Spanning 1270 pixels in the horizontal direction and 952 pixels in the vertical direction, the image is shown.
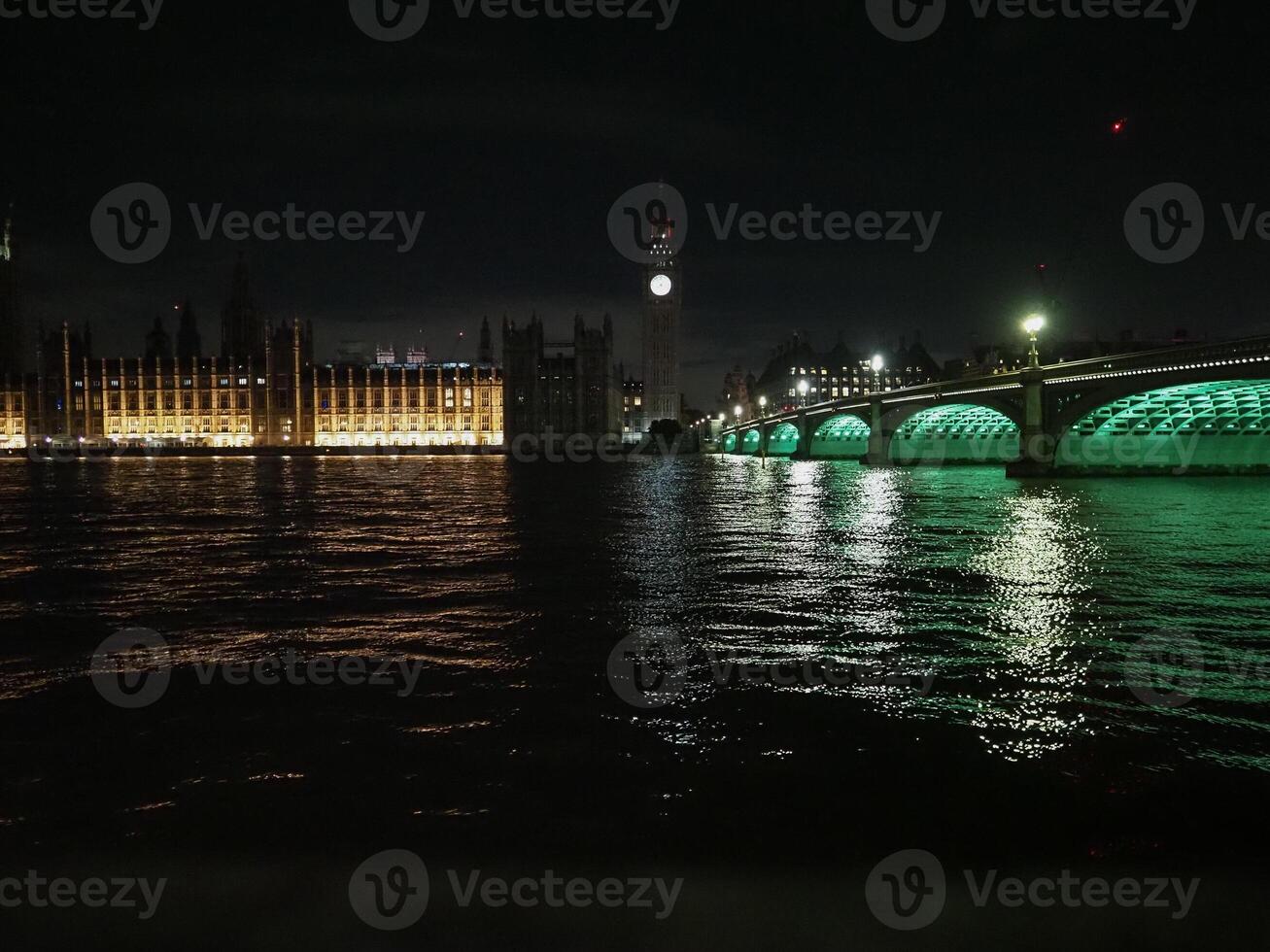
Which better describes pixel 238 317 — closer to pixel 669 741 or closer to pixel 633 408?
pixel 633 408

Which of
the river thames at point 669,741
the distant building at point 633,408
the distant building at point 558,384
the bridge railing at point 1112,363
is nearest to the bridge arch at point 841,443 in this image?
the bridge railing at point 1112,363

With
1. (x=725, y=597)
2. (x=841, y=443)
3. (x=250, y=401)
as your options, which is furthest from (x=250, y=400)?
(x=725, y=597)

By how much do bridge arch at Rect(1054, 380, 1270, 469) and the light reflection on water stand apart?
63.5 ft

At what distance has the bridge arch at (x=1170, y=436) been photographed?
43344mm

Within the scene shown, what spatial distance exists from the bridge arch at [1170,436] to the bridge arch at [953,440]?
18225 millimetres

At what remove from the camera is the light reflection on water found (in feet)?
22.6

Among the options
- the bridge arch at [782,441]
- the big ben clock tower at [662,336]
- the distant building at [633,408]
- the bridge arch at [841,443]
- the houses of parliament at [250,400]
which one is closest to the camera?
the bridge arch at [841,443]

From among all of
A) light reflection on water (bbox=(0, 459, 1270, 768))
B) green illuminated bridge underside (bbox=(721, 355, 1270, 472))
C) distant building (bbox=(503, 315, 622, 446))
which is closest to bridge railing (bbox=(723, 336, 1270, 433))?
green illuminated bridge underside (bbox=(721, 355, 1270, 472))

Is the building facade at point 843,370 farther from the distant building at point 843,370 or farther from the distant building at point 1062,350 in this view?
the distant building at point 1062,350

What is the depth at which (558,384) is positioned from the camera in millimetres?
148875

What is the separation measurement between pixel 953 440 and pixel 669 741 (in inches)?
2842

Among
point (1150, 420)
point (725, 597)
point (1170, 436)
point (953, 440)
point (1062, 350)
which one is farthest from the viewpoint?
point (1062, 350)

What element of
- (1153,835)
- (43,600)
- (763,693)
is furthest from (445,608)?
(1153,835)

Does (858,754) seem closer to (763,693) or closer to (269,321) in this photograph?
(763,693)
